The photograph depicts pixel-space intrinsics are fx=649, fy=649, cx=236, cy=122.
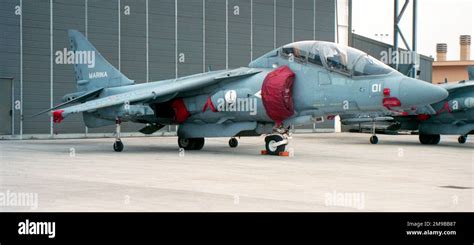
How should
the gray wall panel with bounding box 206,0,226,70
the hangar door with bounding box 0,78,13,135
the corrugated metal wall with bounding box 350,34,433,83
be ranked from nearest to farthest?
the hangar door with bounding box 0,78,13,135 → the gray wall panel with bounding box 206,0,226,70 → the corrugated metal wall with bounding box 350,34,433,83

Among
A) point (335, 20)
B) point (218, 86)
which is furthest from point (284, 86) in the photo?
point (335, 20)

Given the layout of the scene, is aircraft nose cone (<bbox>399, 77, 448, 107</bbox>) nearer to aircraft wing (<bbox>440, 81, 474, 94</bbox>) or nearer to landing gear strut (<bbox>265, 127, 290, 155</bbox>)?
landing gear strut (<bbox>265, 127, 290, 155</bbox>)

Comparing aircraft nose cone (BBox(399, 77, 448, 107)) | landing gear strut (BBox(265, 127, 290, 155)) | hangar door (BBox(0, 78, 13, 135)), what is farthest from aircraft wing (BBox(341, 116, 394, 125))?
hangar door (BBox(0, 78, 13, 135))

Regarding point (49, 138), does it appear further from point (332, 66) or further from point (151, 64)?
point (332, 66)

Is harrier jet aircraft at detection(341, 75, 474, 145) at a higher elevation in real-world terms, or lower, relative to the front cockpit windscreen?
lower

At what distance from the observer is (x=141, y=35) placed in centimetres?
2836

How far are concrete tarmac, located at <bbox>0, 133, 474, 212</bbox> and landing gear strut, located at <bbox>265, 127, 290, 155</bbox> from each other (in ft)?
1.22

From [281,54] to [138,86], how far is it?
490 centimetres

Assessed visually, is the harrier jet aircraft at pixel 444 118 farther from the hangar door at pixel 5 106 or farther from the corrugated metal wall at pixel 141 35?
the hangar door at pixel 5 106

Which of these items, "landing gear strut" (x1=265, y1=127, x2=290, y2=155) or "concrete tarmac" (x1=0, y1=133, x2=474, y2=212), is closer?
"concrete tarmac" (x1=0, y1=133, x2=474, y2=212)

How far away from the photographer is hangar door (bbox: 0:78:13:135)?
24922 millimetres

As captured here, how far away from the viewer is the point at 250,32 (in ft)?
105

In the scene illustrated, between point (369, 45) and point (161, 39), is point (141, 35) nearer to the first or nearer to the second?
point (161, 39)

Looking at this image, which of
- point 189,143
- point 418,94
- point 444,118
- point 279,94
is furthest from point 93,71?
point 444,118
